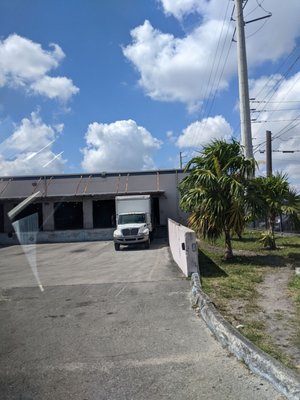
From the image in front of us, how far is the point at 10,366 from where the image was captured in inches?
234

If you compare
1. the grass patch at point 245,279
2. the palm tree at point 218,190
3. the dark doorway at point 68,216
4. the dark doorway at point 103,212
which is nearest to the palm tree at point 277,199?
the grass patch at point 245,279

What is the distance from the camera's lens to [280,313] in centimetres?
836

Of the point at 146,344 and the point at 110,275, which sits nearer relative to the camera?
the point at 146,344

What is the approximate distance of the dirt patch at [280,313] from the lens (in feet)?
20.5

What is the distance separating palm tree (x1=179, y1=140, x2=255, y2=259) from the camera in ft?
50.2

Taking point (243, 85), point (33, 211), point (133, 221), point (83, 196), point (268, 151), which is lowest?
point (133, 221)

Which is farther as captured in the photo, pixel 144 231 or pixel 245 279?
pixel 144 231

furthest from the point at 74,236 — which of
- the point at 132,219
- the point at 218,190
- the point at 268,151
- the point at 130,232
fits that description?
the point at 218,190

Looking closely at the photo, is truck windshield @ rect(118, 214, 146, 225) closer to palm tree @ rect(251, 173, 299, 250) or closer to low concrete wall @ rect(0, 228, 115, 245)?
low concrete wall @ rect(0, 228, 115, 245)

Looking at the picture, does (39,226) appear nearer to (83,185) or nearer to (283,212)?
(83,185)

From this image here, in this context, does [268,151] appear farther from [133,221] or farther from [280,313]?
[280,313]

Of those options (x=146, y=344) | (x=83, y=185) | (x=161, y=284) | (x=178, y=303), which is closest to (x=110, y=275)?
(x=161, y=284)

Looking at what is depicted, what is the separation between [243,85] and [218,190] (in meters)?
12.1

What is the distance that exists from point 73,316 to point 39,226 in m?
30.5
